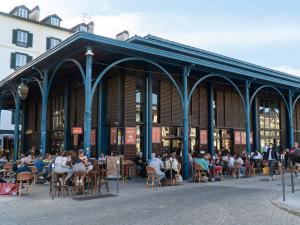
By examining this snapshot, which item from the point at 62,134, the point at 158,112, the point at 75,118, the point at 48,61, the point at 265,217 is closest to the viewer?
the point at 265,217

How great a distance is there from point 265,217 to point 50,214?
468 cm

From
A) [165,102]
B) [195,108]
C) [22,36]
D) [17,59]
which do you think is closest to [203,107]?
[195,108]

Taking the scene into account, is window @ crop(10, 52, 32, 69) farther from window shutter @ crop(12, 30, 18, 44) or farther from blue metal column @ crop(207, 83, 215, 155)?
blue metal column @ crop(207, 83, 215, 155)

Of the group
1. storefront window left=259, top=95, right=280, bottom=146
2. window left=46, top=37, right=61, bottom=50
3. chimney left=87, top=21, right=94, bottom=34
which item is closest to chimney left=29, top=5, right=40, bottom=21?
window left=46, top=37, right=61, bottom=50

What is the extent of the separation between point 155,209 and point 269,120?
18.3 metres

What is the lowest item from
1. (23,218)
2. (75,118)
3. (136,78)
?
(23,218)

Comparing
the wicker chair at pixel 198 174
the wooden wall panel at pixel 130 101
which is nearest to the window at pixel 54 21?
the wooden wall panel at pixel 130 101

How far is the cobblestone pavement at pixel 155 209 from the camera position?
7.31 m

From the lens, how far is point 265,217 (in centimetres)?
761

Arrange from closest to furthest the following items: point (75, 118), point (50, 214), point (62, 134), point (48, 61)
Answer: point (50, 214), point (48, 61), point (75, 118), point (62, 134)

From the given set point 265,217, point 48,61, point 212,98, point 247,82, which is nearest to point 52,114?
point 48,61

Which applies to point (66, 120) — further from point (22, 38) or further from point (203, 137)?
point (22, 38)

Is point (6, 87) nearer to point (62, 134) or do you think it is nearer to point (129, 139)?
point (62, 134)

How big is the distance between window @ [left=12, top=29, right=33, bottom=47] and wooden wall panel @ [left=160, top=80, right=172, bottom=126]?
23405 millimetres
